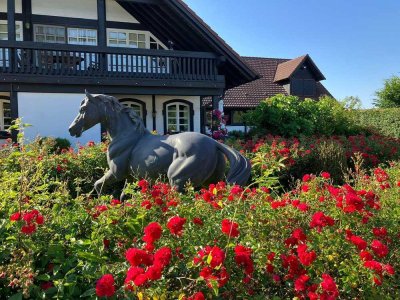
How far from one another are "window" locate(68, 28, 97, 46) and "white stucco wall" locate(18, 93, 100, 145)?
126 inches

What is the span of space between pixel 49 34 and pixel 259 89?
1619 centimetres

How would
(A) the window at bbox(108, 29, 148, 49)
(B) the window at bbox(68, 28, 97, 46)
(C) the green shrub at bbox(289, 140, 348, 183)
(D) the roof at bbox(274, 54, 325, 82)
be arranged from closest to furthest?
(C) the green shrub at bbox(289, 140, 348, 183) → (B) the window at bbox(68, 28, 97, 46) → (A) the window at bbox(108, 29, 148, 49) → (D) the roof at bbox(274, 54, 325, 82)

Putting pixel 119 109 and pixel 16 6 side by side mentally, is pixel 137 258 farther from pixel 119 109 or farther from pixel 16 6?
pixel 16 6

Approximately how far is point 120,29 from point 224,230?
1550 cm

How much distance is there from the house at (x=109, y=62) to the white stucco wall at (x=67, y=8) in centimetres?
3

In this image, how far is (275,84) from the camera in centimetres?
3017

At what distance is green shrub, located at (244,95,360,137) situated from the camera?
14727 mm

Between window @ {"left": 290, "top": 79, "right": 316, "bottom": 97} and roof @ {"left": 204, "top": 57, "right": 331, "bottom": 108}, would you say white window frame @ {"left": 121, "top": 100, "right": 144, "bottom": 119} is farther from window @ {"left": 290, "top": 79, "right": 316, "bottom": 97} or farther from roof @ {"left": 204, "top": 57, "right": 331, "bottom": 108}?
window @ {"left": 290, "top": 79, "right": 316, "bottom": 97}

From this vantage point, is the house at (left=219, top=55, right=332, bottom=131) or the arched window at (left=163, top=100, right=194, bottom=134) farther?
the house at (left=219, top=55, right=332, bottom=131)

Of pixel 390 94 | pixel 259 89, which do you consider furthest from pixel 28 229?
pixel 390 94

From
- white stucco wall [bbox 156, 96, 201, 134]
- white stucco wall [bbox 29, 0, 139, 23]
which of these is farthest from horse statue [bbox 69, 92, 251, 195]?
white stucco wall [bbox 29, 0, 139, 23]

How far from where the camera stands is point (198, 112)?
16.1 meters

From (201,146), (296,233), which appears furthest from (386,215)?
(201,146)

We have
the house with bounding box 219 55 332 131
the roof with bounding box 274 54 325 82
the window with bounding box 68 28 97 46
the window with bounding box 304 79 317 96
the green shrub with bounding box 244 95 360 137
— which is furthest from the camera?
the window with bounding box 304 79 317 96
